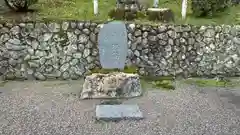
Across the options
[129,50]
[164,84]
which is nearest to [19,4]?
[129,50]

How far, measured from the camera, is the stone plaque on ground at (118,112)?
572cm

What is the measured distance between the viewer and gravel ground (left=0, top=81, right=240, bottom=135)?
531 cm

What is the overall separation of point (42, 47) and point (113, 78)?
189cm

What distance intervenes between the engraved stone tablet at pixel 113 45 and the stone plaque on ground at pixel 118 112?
1.38 metres

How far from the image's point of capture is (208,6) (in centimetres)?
837

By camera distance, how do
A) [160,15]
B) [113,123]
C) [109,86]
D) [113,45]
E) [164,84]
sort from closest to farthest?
[113,123], [109,86], [113,45], [164,84], [160,15]

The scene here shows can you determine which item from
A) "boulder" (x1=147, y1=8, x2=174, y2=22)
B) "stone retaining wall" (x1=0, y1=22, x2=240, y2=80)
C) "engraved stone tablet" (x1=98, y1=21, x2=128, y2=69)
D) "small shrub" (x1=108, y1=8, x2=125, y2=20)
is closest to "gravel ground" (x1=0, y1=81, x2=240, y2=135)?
"stone retaining wall" (x1=0, y1=22, x2=240, y2=80)

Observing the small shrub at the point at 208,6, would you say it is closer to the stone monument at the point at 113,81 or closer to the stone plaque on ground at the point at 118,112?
the stone monument at the point at 113,81

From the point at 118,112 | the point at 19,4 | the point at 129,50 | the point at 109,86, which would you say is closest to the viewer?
the point at 118,112

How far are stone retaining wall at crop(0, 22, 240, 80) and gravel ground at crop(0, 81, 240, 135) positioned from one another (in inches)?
16.1

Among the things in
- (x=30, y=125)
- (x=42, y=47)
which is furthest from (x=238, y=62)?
(x=30, y=125)

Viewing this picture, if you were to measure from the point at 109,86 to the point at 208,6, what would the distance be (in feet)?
10.6

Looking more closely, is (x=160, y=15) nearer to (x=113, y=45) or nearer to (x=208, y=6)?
(x=208, y=6)

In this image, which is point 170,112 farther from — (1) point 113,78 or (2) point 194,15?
(2) point 194,15
